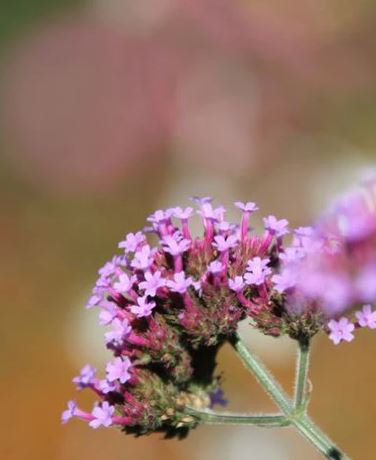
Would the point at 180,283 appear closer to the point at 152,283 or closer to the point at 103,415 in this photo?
the point at 152,283

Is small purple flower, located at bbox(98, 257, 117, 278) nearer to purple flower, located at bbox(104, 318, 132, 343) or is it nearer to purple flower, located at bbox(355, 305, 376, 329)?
purple flower, located at bbox(104, 318, 132, 343)

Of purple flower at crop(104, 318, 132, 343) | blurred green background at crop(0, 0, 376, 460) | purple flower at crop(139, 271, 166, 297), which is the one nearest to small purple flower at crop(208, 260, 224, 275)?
purple flower at crop(139, 271, 166, 297)

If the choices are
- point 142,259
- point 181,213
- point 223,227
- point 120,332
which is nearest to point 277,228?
point 223,227

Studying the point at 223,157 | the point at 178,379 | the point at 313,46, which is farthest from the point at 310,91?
the point at 178,379

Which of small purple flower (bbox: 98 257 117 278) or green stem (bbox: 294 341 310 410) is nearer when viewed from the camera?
green stem (bbox: 294 341 310 410)

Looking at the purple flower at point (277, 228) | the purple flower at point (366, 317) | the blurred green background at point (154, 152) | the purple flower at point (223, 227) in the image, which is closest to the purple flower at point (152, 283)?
the purple flower at point (223, 227)

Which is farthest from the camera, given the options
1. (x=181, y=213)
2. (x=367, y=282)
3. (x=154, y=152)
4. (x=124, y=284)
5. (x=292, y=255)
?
(x=154, y=152)
